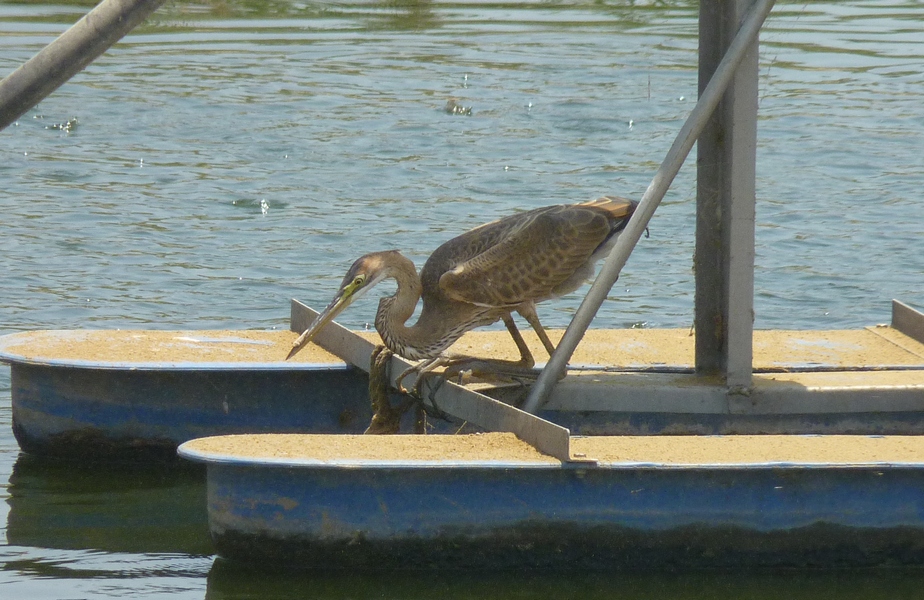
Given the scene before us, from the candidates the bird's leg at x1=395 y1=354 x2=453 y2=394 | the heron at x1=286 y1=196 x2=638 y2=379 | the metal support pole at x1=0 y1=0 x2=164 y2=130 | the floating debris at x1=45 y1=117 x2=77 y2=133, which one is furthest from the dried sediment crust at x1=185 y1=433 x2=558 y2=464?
the floating debris at x1=45 y1=117 x2=77 y2=133

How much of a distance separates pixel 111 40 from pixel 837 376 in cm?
432

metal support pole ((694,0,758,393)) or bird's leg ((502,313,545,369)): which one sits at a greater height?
metal support pole ((694,0,758,393))

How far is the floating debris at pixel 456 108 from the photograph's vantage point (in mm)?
17094

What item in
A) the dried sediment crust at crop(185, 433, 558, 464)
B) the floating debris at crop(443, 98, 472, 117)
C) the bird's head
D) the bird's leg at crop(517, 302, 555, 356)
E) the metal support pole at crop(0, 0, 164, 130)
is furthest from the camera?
the floating debris at crop(443, 98, 472, 117)

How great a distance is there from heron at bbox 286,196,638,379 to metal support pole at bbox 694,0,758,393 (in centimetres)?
54

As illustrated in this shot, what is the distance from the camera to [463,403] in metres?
6.29

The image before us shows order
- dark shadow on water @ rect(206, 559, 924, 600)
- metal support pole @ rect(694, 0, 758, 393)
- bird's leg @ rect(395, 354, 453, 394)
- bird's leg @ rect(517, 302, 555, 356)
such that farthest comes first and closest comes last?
bird's leg @ rect(517, 302, 555, 356) → bird's leg @ rect(395, 354, 453, 394) → metal support pole @ rect(694, 0, 758, 393) → dark shadow on water @ rect(206, 559, 924, 600)

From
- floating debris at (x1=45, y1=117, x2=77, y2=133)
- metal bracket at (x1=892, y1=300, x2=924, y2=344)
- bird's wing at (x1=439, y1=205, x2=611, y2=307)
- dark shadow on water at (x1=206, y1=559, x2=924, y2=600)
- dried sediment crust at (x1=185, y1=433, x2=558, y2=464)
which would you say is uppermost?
floating debris at (x1=45, y1=117, x2=77, y2=133)

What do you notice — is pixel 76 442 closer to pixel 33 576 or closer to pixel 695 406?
pixel 33 576

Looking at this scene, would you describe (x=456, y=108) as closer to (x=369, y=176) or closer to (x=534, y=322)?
(x=369, y=176)

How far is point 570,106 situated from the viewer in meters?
17.2

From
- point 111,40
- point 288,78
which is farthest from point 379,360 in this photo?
point 288,78

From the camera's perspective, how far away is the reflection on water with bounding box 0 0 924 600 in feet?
21.5

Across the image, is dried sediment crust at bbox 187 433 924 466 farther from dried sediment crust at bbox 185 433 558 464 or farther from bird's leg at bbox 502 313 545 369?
bird's leg at bbox 502 313 545 369
